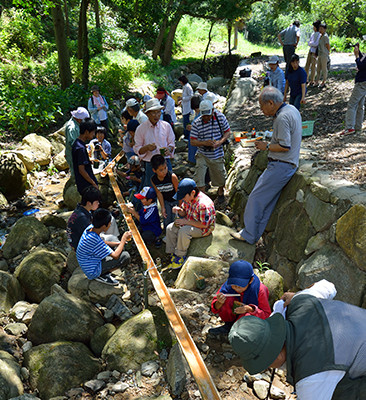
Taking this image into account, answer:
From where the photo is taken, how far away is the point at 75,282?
4.75 m

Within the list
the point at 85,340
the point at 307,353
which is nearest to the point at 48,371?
the point at 85,340

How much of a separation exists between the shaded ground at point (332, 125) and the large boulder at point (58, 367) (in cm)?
364

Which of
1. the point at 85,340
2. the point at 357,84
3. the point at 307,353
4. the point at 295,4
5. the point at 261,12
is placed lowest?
the point at 85,340

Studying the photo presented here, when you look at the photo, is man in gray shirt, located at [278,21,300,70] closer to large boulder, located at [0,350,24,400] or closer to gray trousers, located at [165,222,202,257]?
gray trousers, located at [165,222,202,257]

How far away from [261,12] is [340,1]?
23.9m

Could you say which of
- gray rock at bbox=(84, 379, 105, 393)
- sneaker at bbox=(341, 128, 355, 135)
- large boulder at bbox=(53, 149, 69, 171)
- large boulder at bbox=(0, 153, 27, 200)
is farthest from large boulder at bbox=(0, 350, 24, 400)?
large boulder at bbox=(53, 149, 69, 171)

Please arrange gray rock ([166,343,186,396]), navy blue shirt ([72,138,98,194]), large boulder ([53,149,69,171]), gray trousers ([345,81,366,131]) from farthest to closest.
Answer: large boulder ([53,149,69,171]), gray trousers ([345,81,366,131]), navy blue shirt ([72,138,98,194]), gray rock ([166,343,186,396])

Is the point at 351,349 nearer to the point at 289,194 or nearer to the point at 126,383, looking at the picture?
the point at 126,383

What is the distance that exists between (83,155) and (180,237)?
2144 millimetres

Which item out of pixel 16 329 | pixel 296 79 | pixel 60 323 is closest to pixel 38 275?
pixel 16 329

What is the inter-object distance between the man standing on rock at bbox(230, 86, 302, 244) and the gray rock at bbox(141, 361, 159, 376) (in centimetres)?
220

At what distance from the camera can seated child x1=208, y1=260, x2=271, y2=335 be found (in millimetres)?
3301

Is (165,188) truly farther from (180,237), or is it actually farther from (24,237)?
(24,237)

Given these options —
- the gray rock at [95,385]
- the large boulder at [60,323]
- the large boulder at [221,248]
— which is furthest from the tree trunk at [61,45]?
the gray rock at [95,385]
